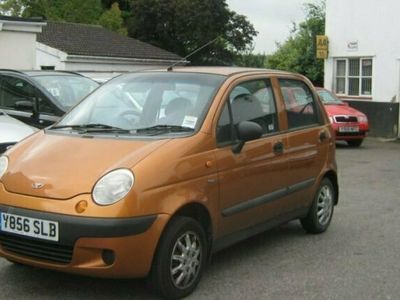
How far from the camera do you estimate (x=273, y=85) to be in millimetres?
6262

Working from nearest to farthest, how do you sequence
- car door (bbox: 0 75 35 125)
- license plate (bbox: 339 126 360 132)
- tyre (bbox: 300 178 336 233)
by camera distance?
tyre (bbox: 300 178 336 233)
car door (bbox: 0 75 35 125)
license plate (bbox: 339 126 360 132)

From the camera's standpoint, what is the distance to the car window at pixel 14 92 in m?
10.2

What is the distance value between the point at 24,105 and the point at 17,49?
40.2ft

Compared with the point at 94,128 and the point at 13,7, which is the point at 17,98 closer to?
the point at 94,128

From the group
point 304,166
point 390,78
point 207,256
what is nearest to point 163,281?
point 207,256

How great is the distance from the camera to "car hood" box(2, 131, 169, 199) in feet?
15.0

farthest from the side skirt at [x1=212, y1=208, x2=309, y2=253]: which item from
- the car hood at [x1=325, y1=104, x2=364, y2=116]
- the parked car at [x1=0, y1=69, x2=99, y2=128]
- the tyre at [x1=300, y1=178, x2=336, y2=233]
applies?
the car hood at [x1=325, y1=104, x2=364, y2=116]

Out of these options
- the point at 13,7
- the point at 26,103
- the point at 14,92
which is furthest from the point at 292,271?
the point at 13,7

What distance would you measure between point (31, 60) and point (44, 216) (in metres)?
18.1

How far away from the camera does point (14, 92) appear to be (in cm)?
1048

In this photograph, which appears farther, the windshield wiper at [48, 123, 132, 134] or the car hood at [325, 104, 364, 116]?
the car hood at [325, 104, 364, 116]

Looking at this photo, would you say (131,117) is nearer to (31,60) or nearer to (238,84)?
(238,84)

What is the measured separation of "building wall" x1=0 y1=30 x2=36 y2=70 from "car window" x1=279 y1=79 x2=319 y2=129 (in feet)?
51.7

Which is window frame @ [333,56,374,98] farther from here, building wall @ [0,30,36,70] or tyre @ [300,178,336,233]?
tyre @ [300,178,336,233]
